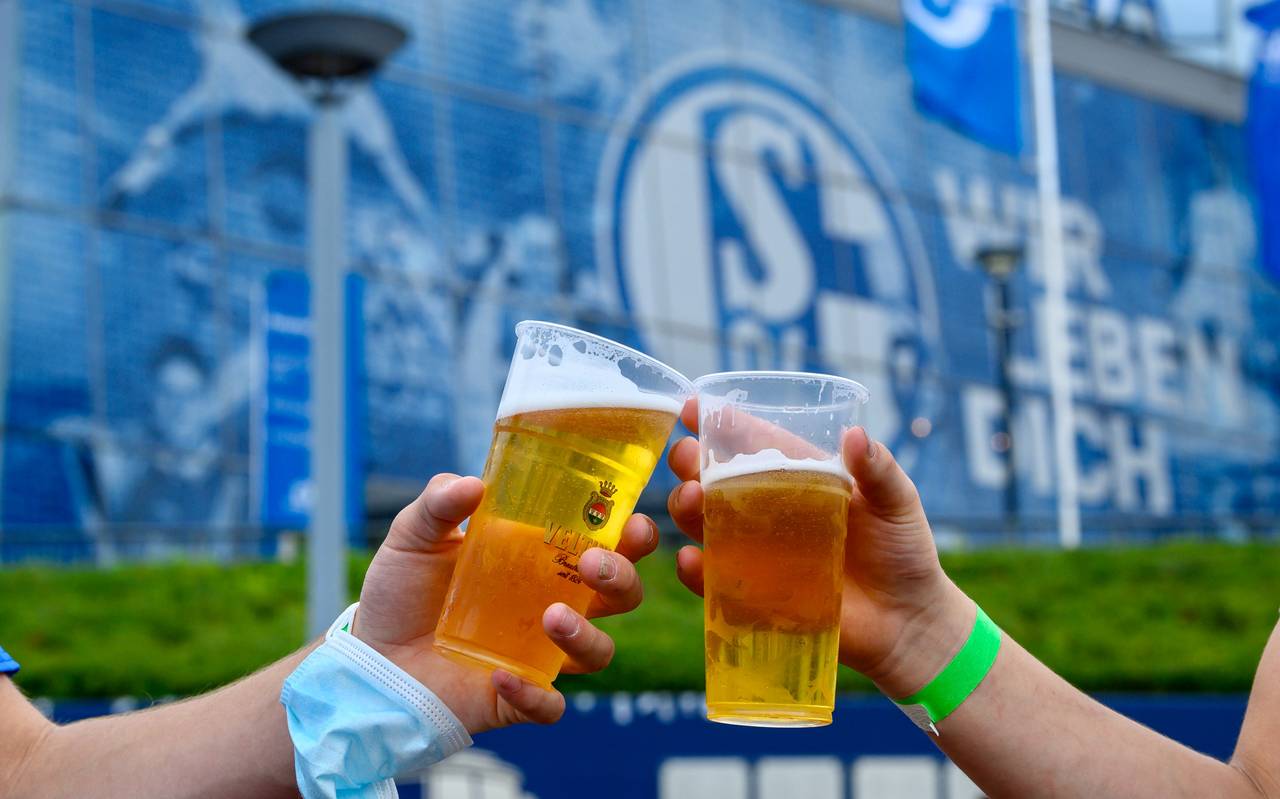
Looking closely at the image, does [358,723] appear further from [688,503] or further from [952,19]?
[952,19]

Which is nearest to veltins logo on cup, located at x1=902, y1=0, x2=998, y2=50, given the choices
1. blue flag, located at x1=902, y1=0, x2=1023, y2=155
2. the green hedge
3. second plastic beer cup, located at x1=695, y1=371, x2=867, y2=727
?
blue flag, located at x1=902, y1=0, x2=1023, y2=155

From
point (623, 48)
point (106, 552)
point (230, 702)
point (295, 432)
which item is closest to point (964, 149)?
point (623, 48)

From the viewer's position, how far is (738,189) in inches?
910

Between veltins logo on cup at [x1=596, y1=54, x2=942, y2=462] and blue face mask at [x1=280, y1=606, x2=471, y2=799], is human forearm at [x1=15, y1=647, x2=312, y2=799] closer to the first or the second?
blue face mask at [x1=280, y1=606, x2=471, y2=799]

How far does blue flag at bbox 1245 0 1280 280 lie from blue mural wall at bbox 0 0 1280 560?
4065mm

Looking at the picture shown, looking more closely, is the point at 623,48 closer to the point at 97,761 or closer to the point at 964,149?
the point at 964,149

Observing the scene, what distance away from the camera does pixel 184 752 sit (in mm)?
2525

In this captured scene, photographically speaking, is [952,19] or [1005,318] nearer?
[952,19]

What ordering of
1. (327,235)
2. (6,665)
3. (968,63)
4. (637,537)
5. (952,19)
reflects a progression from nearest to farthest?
(637,537), (6,665), (327,235), (952,19), (968,63)

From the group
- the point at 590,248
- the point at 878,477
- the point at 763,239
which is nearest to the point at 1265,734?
the point at 878,477

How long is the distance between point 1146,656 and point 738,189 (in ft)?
46.9

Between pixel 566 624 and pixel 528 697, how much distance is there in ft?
0.46

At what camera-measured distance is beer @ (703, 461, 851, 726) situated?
2.23 m

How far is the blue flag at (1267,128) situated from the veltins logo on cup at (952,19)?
2262mm
